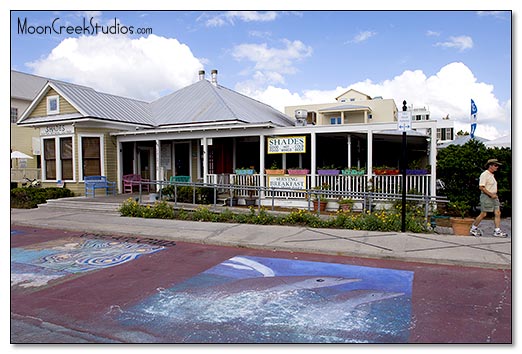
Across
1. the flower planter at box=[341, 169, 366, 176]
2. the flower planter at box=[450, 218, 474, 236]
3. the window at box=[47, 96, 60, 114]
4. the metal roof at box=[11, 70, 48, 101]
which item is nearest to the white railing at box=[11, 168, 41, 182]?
the metal roof at box=[11, 70, 48, 101]

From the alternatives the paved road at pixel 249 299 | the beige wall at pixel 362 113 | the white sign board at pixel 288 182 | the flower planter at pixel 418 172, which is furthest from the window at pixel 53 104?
the beige wall at pixel 362 113

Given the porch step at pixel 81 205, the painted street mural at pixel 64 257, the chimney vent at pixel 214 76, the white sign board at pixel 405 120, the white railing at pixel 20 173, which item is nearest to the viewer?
the painted street mural at pixel 64 257

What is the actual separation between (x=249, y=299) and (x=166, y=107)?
1781 cm

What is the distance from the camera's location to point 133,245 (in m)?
8.95

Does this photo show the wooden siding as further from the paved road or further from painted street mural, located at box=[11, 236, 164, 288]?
the paved road

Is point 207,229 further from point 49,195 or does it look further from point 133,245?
point 49,195

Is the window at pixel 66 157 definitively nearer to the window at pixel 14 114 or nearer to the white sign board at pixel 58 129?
the white sign board at pixel 58 129

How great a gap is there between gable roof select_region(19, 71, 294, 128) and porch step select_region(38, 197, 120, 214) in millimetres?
3630

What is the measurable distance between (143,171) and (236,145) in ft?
16.4

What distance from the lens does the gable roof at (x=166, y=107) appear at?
17.7 metres

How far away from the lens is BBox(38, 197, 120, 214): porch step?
47.6ft

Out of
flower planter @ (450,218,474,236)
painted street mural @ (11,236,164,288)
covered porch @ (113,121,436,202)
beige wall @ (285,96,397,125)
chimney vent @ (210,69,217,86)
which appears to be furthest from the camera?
beige wall @ (285,96,397,125)

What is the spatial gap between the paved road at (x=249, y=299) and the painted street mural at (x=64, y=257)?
0.12 feet

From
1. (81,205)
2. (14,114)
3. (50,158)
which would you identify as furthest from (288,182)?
(14,114)
